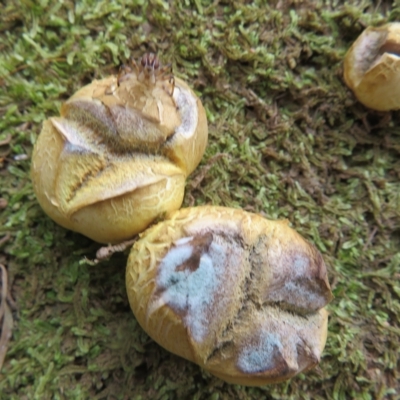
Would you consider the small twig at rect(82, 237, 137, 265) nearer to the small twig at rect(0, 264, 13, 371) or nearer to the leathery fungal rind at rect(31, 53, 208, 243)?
the leathery fungal rind at rect(31, 53, 208, 243)

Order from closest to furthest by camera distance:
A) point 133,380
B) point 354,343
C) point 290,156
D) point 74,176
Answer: point 74,176 → point 133,380 → point 354,343 → point 290,156

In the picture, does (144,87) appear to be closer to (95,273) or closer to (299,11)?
(95,273)

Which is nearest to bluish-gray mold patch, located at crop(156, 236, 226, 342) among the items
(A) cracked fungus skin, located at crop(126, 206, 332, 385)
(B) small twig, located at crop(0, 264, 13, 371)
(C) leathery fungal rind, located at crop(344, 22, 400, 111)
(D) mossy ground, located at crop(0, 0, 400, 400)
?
(A) cracked fungus skin, located at crop(126, 206, 332, 385)

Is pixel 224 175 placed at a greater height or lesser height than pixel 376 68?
lesser

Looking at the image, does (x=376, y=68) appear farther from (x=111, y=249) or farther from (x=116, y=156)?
(x=111, y=249)

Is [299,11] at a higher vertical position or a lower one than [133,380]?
higher

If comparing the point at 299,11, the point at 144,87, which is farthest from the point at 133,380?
the point at 299,11

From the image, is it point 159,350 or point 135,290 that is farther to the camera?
point 159,350

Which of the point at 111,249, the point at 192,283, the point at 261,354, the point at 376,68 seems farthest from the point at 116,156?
the point at 376,68
